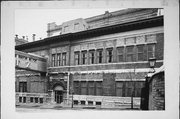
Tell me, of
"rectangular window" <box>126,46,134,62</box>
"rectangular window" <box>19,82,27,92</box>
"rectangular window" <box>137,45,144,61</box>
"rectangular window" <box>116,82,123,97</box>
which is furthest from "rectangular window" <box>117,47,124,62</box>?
"rectangular window" <box>19,82,27,92</box>

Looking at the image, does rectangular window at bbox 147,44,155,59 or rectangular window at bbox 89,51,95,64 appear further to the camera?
rectangular window at bbox 89,51,95,64

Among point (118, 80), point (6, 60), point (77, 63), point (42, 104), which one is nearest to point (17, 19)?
point (6, 60)

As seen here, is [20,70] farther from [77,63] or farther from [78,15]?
Result: [78,15]

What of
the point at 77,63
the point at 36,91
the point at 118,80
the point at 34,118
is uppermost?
the point at 77,63

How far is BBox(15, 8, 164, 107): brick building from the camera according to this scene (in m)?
3.91

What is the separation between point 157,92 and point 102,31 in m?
1.90

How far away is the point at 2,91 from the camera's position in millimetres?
3623

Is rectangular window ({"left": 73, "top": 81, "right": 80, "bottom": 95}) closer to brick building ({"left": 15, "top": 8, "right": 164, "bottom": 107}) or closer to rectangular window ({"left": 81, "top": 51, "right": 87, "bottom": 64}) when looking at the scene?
brick building ({"left": 15, "top": 8, "right": 164, "bottom": 107})

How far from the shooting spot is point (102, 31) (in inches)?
170

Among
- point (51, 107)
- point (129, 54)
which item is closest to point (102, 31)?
point (129, 54)

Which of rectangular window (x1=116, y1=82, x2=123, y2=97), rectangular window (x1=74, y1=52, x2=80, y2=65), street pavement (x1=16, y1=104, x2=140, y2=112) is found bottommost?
street pavement (x1=16, y1=104, x2=140, y2=112)

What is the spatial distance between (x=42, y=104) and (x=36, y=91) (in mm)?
373

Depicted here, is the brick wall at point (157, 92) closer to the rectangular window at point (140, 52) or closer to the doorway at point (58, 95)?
the rectangular window at point (140, 52)

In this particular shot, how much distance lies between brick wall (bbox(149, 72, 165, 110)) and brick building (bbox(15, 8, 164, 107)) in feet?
1.01
